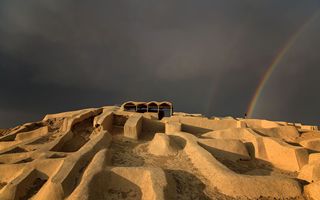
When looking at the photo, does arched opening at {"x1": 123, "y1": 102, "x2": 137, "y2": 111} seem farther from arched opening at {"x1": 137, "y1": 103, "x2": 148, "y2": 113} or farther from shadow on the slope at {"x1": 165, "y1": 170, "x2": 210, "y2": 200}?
shadow on the slope at {"x1": 165, "y1": 170, "x2": 210, "y2": 200}

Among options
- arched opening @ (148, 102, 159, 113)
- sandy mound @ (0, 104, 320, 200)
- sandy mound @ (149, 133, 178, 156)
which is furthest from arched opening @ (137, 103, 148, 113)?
sandy mound @ (149, 133, 178, 156)

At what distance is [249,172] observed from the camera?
10.6m

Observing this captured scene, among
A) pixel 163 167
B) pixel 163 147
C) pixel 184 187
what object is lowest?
pixel 184 187

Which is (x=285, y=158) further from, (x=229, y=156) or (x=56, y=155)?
(x=56, y=155)

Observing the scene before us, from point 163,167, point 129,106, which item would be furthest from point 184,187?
point 129,106

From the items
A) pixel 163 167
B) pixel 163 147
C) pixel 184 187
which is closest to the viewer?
pixel 184 187

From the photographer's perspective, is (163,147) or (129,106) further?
(129,106)

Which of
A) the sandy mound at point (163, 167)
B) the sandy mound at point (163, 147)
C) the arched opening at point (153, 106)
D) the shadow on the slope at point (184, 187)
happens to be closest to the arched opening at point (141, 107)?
the arched opening at point (153, 106)

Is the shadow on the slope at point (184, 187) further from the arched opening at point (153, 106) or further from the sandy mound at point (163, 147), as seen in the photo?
the arched opening at point (153, 106)

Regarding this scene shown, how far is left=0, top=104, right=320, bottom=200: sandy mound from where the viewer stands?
7586 millimetres

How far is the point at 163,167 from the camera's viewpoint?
9.91 meters

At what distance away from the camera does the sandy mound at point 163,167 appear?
24.9ft

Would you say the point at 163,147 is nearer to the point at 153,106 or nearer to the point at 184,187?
the point at 184,187

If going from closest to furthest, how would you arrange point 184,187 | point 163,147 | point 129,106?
point 184,187 < point 163,147 < point 129,106
